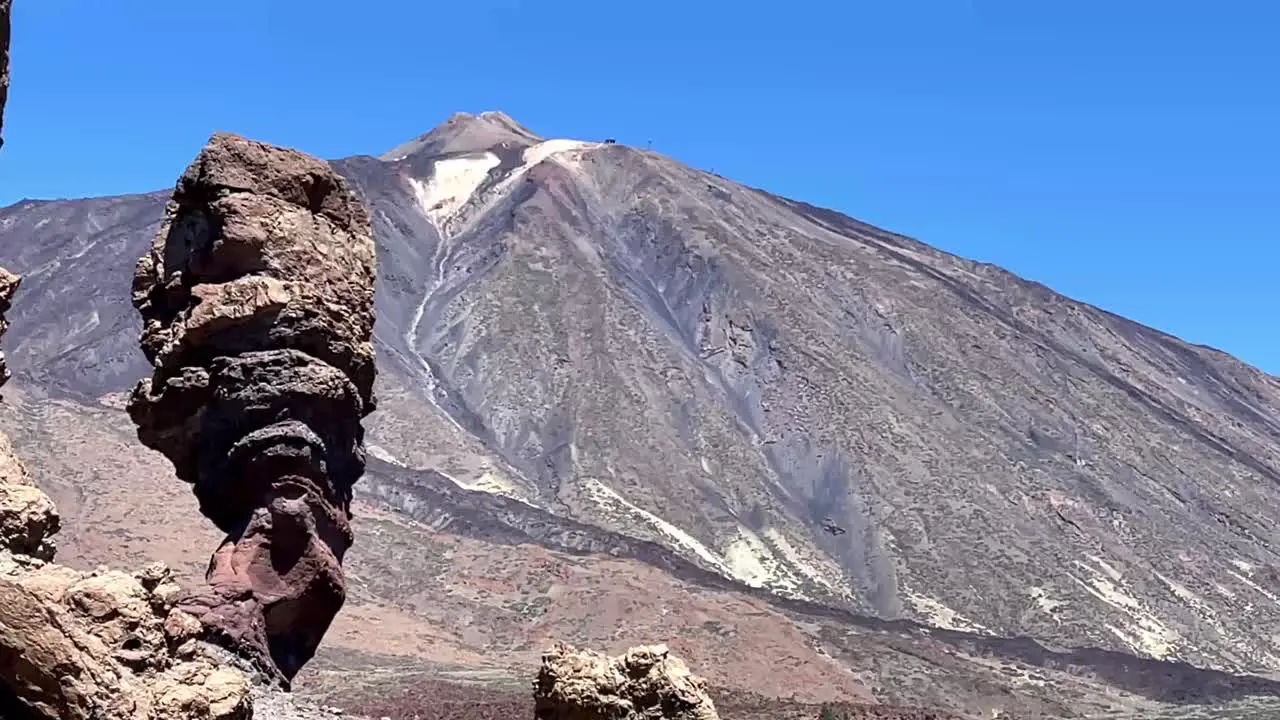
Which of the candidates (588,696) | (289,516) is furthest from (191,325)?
(588,696)

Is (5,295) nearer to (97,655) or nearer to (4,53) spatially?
(4,53)

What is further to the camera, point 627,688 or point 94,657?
point 627,688

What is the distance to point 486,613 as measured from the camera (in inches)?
1807

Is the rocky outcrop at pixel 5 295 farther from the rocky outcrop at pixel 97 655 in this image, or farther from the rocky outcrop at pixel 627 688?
the rocky outcrop at pixel 627 688

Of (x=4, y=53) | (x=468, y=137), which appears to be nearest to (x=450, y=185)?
(x=468, y=137)

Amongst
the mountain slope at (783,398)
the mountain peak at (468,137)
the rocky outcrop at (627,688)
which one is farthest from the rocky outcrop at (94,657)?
the mountain peak at (468,137)

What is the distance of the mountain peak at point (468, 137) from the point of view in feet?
450

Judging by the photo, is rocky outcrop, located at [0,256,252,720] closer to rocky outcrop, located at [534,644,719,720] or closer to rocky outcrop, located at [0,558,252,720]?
rocky outcrop, located at [0,558,252,720]

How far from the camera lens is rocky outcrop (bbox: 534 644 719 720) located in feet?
31.3

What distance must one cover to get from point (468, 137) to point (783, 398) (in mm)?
69106

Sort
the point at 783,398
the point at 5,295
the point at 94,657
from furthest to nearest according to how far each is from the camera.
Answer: the point at 783,398 → the point at 5,295 → the point at 94,657

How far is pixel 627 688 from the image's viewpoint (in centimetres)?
957

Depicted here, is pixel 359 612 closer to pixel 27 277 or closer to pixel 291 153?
pixel 291 153

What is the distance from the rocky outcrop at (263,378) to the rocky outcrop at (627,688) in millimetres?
4104
